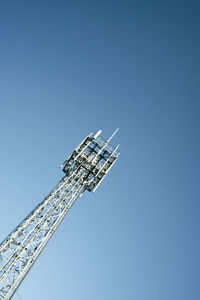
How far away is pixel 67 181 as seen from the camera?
20828 mm

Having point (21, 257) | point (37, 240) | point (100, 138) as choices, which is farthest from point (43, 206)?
point (100, 138)

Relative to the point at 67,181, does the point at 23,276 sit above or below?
below

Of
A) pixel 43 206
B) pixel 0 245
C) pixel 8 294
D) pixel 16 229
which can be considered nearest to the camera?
pixel 8 294

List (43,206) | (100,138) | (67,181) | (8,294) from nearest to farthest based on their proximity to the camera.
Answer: (8,294) → (43,206) → (67,181) → (100,138)

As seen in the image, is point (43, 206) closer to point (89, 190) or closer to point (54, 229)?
point (54, 229)

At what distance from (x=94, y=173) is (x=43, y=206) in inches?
234

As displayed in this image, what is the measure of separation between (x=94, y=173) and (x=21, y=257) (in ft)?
31.4

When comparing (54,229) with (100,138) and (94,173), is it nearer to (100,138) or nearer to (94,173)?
(94,173)

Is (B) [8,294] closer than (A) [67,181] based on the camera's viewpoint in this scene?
Yes

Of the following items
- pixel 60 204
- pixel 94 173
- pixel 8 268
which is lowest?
A: pixel 8 268

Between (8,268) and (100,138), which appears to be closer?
(8,268)

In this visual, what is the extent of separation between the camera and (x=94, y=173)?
21891 millimetres

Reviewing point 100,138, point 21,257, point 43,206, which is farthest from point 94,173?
point 21,257

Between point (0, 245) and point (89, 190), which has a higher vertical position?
A: point (89, 190)
